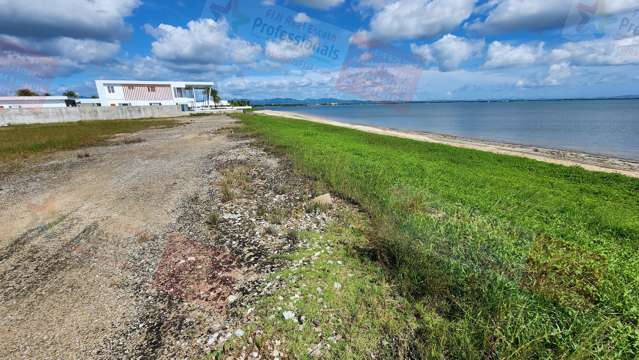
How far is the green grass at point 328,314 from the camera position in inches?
132

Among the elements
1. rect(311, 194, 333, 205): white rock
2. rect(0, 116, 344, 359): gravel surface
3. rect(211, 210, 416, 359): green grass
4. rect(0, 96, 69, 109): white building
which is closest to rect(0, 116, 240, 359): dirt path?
rect(0, 116, 344, 359): gravel surface

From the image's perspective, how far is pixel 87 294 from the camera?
457 cm

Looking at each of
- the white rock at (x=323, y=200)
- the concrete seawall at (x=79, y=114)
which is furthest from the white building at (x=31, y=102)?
the white rock at (x=323, y=200)

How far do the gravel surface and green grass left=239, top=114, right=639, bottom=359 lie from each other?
2247 millimetres

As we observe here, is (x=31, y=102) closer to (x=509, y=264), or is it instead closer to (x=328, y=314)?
(x=328, y=314)

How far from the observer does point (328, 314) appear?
3.87 m

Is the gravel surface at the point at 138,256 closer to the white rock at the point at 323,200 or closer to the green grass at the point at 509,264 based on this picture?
the white rock at the point at 323,200

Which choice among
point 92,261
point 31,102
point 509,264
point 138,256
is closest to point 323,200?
point 138,256

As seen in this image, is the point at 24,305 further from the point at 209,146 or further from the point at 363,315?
the point at 209,146

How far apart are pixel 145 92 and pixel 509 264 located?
257 feet

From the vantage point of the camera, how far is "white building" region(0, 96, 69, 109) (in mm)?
64625

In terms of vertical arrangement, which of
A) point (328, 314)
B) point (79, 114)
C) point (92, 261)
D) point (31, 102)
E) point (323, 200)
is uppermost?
point (31, 102)

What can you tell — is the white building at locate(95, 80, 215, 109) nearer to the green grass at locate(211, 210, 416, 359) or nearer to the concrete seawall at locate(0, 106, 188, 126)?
the concrete seawall at locate(0, 106, 188, 126)

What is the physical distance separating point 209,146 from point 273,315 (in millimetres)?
17930
